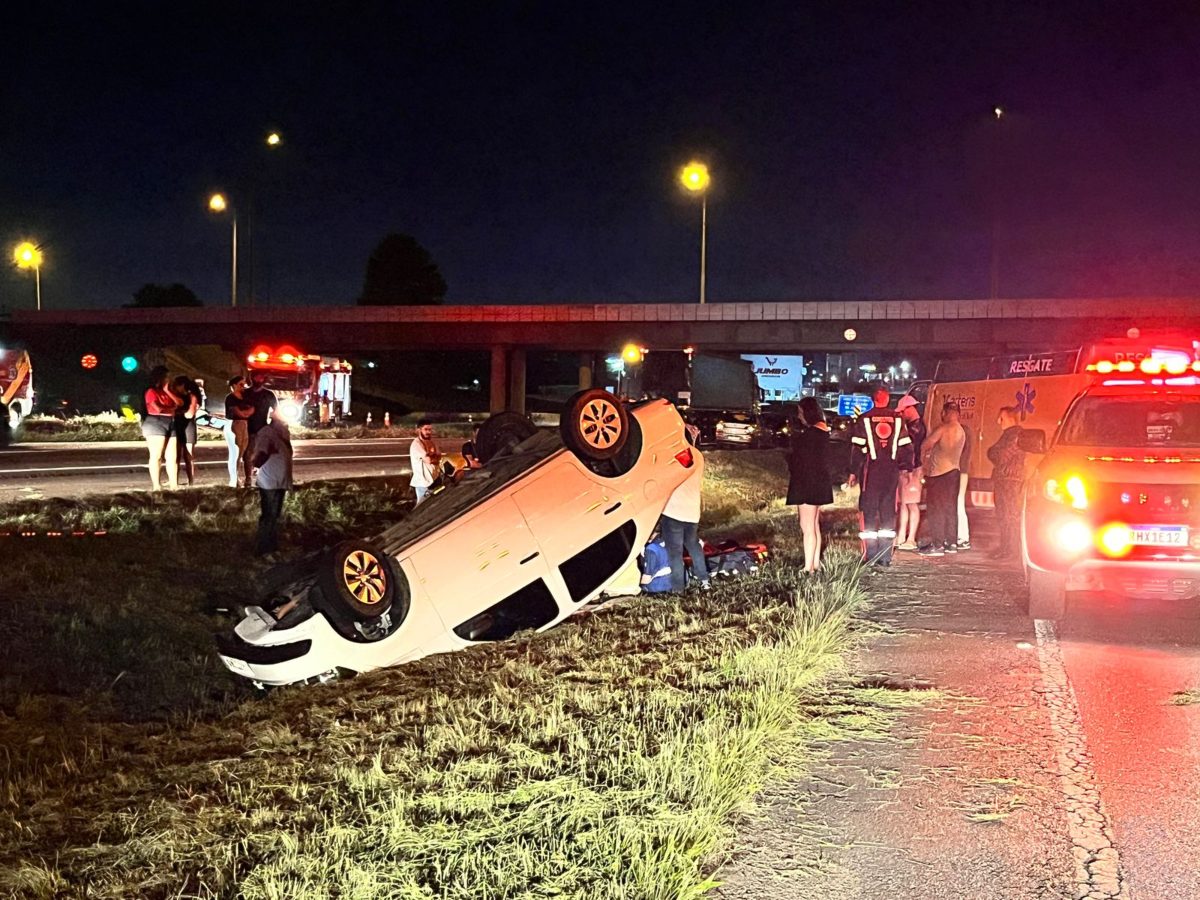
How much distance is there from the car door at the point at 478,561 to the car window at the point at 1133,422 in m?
4.44

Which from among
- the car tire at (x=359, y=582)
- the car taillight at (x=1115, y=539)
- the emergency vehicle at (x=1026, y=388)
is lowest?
the car tire at (x=359, y=582)

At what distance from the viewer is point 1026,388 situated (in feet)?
50.4

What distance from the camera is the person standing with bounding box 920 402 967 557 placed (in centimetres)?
1270

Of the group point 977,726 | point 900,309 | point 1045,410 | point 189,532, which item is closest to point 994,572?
point 1045,410

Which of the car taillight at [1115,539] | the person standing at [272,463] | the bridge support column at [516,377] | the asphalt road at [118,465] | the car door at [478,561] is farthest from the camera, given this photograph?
the bridge support column at [516,377]

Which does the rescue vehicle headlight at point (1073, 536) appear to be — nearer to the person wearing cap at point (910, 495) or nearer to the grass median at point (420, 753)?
the grass median at point (420, 753)

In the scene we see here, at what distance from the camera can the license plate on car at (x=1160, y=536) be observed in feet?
26.0

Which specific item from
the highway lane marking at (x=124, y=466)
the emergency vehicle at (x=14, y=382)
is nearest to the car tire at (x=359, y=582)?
the highway lane marking at (x=124, y=466)

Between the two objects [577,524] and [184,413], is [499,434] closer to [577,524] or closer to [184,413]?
[577,524]

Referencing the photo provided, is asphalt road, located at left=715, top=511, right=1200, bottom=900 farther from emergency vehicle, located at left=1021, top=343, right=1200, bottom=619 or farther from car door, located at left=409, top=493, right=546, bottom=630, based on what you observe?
car door, located at left=409, top=493, right=546, bottom=630

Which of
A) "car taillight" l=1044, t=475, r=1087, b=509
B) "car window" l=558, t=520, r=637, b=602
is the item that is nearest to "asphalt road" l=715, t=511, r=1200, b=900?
"car taillight" l=1044, t=475, r=1087, b=509

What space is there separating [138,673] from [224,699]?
1221 millimetres

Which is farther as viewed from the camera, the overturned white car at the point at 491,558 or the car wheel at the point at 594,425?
the car wheel at the point at 594,425

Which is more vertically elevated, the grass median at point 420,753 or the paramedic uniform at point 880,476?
the paramedic uniform at point 880,476
